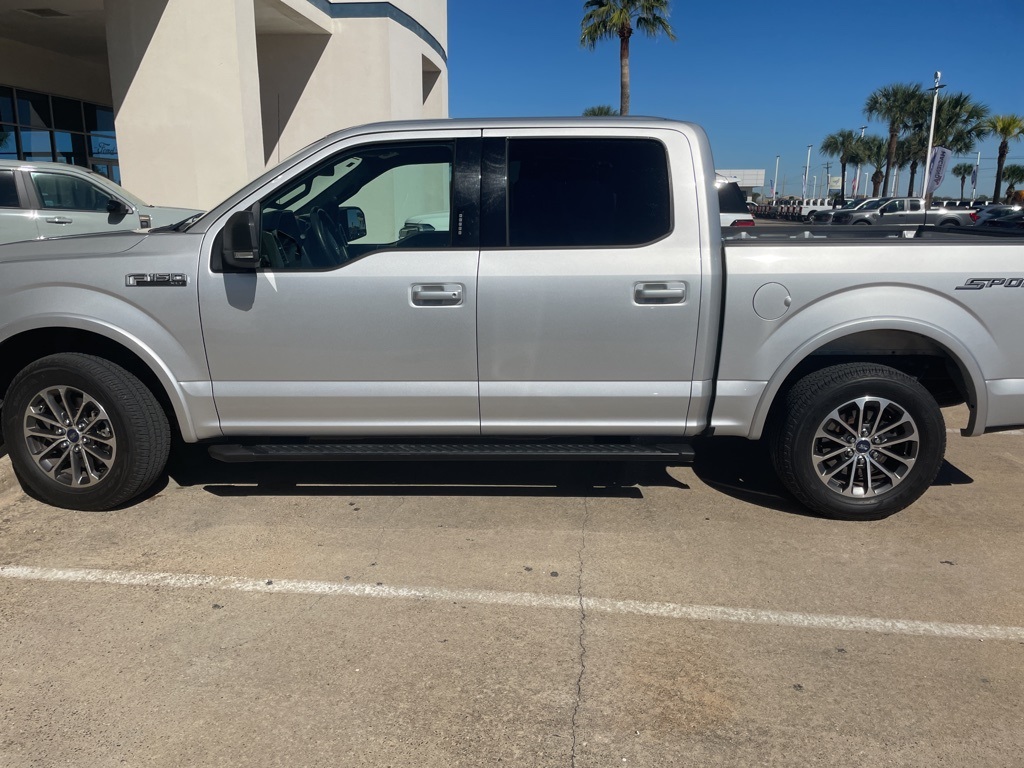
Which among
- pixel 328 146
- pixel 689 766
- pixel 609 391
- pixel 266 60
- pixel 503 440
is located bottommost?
pixel 689 766

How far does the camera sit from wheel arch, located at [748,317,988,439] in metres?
3.79

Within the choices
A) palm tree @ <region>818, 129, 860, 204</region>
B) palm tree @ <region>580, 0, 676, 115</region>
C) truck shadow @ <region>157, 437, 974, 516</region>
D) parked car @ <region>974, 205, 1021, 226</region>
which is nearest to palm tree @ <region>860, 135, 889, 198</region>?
palm tree @ <region>818, 129, 860, 204</region>

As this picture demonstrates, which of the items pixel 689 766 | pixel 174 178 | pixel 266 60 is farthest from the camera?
pixel 266 60

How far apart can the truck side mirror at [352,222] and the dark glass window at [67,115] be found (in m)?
17.3

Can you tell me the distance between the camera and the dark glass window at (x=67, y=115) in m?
17.8

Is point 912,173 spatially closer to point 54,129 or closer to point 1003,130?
point 1003,130

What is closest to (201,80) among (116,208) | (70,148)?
(116,208)

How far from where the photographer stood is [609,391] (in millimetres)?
3881

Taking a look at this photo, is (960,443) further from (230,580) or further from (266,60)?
(266,60)

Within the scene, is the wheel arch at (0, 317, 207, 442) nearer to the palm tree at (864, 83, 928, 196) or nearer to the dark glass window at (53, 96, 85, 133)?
the dark glass window at (53, 96, 85, 133)

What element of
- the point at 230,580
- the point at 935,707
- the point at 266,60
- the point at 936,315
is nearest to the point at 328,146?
the point at 230,580

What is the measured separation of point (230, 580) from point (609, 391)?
204 cm

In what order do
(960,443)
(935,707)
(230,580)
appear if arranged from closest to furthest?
(935,707) → (230,580) → (960,443)

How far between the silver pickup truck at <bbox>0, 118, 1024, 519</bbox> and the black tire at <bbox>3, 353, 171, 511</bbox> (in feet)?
0.04
